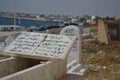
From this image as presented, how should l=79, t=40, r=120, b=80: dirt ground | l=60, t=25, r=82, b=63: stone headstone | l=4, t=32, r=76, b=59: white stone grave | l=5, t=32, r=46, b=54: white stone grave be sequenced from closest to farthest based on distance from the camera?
l=4, t=32, r=76, b=59: white stone grave, l=5, t=32, r=46, b=54: white stone grave, l=79, t=40, r=120, b=80: dirt ground, l=60, t=25, r=82, b=63: stone headstone

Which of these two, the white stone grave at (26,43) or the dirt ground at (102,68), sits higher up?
the white stone grave at (26,43)

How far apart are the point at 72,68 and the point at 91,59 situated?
3.02 metres

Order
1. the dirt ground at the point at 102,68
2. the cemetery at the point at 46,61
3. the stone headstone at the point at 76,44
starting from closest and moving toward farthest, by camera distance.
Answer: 1. the cemetery at the point at 46,61
2. the dirt ground at the point at 102,68
3. the stone headstone at the point at 76,44

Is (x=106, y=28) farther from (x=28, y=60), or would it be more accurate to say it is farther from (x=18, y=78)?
(x=18, y=78)

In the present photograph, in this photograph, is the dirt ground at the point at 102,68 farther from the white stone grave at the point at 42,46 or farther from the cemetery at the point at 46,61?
the white stone grave at the point at 42,46

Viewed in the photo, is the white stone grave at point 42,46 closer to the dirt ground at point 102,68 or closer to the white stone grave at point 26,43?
the white stone grave at point 26,43

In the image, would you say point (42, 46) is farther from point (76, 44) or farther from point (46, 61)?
point (76, 44)

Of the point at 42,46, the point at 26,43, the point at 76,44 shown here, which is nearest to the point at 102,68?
the point at 76,44

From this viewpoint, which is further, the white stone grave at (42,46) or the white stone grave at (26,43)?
the white stone grave at (26,43)

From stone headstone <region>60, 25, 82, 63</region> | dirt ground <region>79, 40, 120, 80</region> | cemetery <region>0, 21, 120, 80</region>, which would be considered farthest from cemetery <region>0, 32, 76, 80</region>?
stone headstone <region>60, 25, 82, 63</region>

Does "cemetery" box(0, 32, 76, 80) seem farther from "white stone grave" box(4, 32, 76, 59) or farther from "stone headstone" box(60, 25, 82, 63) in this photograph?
"stone headstone" box(60, 25, 82, 63)

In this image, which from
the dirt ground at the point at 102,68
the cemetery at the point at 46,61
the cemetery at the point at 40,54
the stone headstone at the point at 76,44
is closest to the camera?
Answer: the cemetery at the point at 46,61

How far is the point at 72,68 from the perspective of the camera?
11.9m

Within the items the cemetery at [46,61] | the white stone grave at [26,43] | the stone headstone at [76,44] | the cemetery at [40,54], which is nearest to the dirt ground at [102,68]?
the cemetery at [46,61]
